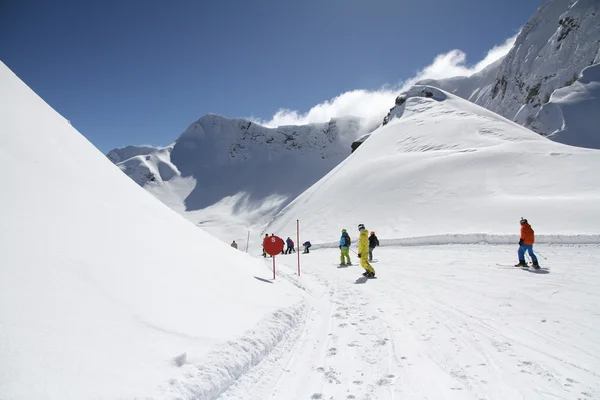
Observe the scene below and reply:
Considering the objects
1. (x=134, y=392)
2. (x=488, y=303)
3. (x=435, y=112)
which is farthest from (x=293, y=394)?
(x=435, y=112)

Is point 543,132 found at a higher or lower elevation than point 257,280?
higher

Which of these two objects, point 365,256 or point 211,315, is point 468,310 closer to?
point 365,256

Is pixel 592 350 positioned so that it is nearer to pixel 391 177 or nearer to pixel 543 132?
pixel 391 177

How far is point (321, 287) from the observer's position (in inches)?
375

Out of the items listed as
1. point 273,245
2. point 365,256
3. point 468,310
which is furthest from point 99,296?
point 365,256

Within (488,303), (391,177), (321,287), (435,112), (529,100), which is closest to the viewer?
(488,303)

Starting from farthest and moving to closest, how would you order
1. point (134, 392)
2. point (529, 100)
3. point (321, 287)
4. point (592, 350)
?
point (529, 100) → point (321, 287) → point (592, 350) → point (134, 392)

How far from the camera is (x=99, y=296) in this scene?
12.0 feet

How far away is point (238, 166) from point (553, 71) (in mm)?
111003

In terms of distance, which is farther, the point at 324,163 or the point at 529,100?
the point at 324,163

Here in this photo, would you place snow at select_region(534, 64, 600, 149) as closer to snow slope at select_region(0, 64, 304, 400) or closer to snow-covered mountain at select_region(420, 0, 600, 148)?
A: snow-covered mountain at select_region(420, 0, 600, 148)

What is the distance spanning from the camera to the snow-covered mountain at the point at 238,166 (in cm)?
10481

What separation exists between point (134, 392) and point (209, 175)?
13408cm

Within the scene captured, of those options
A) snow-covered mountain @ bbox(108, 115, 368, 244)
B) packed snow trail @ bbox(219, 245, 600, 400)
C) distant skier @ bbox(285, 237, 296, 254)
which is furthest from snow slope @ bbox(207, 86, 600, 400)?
snow-covered mountain @ bbox(108, 115, 368, 244)
